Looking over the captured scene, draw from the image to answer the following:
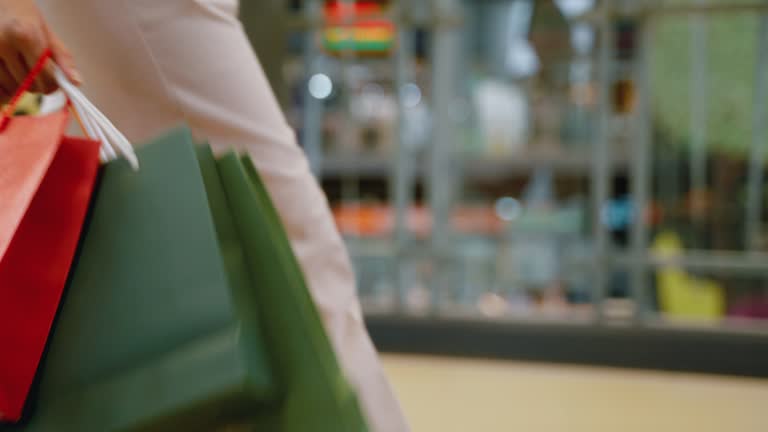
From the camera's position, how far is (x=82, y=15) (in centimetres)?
80

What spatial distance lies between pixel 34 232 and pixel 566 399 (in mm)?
1264

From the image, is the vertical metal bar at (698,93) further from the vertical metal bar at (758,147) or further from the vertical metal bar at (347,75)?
the vertical metal bar at (347,75)

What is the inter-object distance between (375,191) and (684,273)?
128 centimetres

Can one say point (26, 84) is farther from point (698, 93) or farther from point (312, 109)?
point (698, 93)

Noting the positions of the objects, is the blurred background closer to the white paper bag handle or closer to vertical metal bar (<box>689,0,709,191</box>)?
vertical metal bar (<box>689,0,709,191</box>)

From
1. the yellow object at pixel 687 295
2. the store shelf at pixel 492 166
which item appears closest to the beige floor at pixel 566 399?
the yellow object at pixel 687 295

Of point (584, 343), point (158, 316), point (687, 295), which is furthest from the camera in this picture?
point (687, 295)

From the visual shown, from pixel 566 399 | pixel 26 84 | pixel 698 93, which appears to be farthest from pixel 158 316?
pixel 698 93

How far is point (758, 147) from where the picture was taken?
193 centimetres

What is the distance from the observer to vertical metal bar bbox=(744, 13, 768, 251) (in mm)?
1863

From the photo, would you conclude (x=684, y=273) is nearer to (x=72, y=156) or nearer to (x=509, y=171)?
(x=509, y=171)

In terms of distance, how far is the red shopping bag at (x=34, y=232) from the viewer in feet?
1.61

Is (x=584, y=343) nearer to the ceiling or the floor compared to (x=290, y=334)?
nearer to the floor

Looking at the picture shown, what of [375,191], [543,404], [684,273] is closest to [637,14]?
[684,273]
